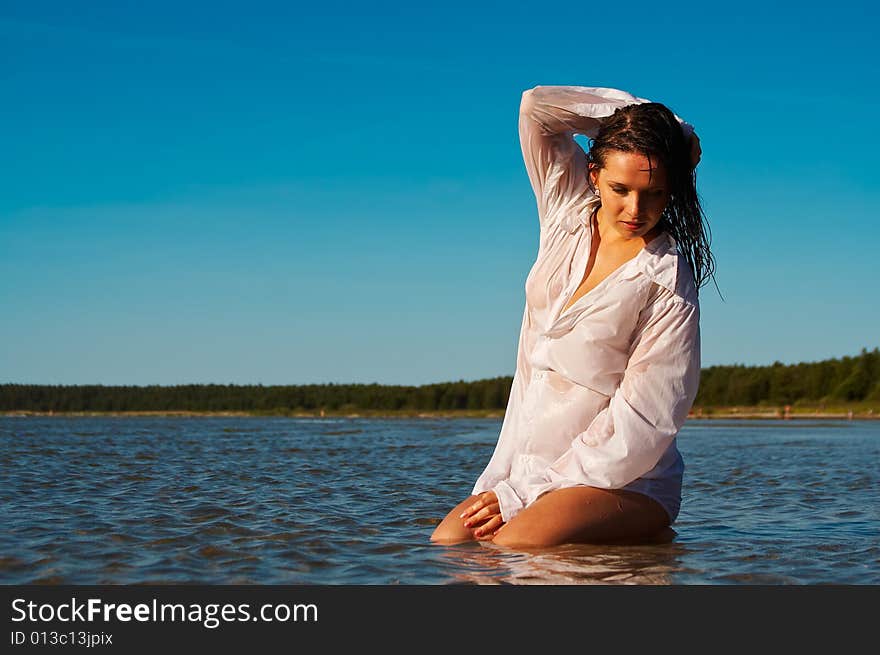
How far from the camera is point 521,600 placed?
3.44 metres

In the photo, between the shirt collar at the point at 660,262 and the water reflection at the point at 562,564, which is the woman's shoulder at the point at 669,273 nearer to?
the shirt collar at the point at 660,262

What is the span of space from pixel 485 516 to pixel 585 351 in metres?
1.07

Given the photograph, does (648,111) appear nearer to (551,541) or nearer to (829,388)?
(551,541)

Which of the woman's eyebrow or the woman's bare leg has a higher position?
the woman's eyebrow

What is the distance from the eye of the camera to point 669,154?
4191mm

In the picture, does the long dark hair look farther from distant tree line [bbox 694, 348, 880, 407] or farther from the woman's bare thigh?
distant tree line [bbox 694, 348, 880, 407]

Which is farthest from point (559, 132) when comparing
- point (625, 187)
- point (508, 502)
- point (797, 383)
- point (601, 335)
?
point (797, 383)

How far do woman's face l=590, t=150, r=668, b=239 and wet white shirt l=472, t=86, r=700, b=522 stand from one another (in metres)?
0.14

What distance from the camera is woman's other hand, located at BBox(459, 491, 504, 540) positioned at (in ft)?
15.3

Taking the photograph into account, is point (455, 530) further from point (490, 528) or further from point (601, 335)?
point (601, 335)

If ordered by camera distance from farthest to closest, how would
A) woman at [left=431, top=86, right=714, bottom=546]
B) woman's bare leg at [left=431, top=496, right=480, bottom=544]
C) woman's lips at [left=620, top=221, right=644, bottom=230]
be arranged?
woman's bare leg at [left=431, top=496, right=480, bottom=544], woman's lips at [left=620, top=221, right=644, bottom=230], woman at [left=431, top=86, right=714, bottom=546]

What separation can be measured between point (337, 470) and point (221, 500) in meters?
3.69

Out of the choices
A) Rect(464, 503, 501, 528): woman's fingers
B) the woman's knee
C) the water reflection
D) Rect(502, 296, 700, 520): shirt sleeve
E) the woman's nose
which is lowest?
the water reflection

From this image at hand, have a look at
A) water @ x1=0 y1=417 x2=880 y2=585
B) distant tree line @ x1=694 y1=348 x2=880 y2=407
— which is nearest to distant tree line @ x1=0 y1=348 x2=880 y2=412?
distant tree line @ x1=694 y1=348 x2=880 y2=407
